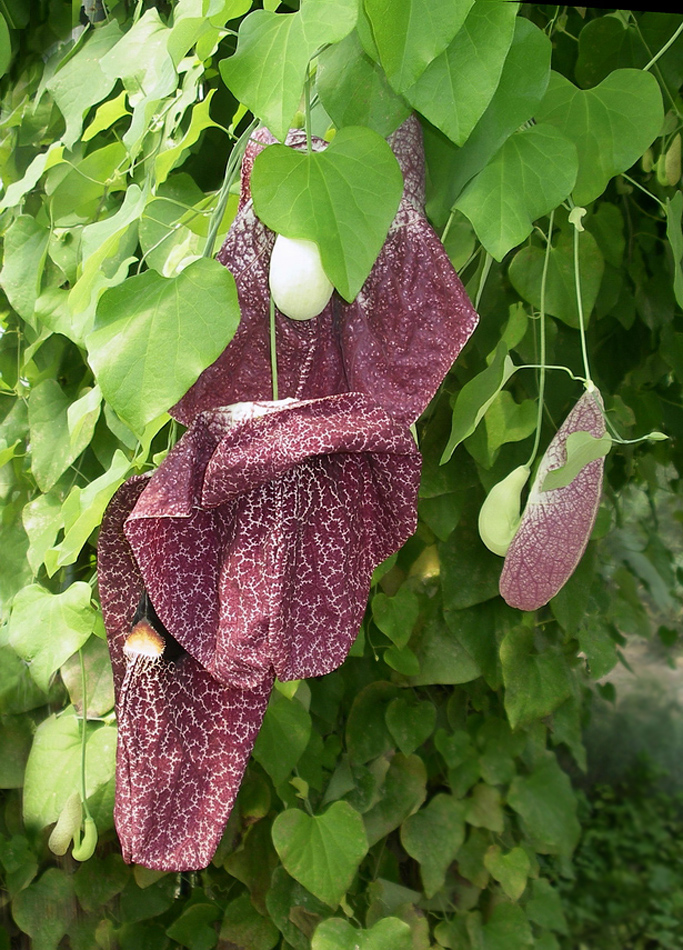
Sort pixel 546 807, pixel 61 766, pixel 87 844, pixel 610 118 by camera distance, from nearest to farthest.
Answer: pixel 610 118 < pixel 87 844 < pixel 61 766 < pixel 546 807

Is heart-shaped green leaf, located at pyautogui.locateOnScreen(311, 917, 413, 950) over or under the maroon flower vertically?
under

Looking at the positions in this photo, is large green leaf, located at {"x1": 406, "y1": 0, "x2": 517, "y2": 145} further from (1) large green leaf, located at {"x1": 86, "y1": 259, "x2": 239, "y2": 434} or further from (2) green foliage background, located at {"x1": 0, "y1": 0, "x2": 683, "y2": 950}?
(1) large green leaf, located at {"x1": 86, "y1": 259, "x2": 239, "y2": 434}

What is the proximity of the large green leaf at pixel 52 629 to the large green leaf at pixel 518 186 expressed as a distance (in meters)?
0.40

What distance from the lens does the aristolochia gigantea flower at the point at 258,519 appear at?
0.42 m

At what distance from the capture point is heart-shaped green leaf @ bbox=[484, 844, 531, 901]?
3.69ft

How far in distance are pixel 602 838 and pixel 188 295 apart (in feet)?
9.05

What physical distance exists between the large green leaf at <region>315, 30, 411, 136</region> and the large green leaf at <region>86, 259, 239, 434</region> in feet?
0.36

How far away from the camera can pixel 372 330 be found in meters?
0.46

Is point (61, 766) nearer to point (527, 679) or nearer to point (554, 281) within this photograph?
point (527, 679)

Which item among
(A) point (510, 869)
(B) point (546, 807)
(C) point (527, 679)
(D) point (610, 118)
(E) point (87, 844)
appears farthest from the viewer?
(B) point (546, 807)

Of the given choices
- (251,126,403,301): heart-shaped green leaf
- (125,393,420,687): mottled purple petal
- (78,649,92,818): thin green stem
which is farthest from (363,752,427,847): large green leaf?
(251,126,403,301): heart-shaped green leaf

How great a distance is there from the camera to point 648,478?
128 cm

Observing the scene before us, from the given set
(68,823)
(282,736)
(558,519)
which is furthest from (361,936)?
(558,519)

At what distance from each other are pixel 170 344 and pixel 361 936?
0.66 m
